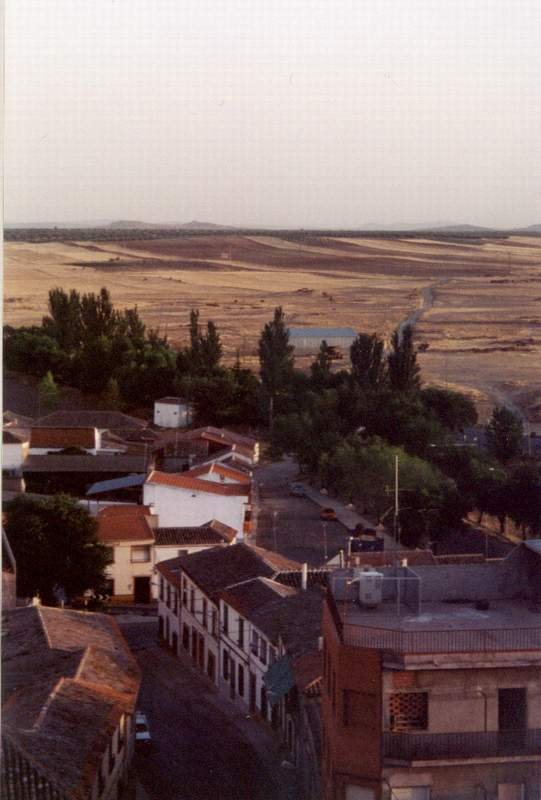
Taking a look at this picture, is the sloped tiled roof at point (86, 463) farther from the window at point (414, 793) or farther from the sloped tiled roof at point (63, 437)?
the window at point (414, 793)

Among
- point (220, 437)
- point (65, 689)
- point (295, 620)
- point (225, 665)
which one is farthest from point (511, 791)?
point (220, 437)

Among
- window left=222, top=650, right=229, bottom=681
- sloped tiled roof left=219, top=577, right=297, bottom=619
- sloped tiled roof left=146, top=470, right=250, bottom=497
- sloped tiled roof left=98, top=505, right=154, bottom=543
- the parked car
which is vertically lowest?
window left=222, top=650, right=229, bottom=681

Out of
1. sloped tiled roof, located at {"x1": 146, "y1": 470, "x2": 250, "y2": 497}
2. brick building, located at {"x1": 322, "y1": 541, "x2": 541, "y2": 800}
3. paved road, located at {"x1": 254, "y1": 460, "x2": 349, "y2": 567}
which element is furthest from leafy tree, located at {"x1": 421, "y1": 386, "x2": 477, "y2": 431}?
brick building, located at {"x1": 322, "y1": 541, "x2": 541, "y2": 800}

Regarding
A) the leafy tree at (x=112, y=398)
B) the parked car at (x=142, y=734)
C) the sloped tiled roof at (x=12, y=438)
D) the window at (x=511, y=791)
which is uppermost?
the window at (x=511, y=791)

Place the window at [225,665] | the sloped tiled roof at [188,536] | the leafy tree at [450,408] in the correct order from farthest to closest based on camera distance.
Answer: the leafy tree at [450,408]
the sloped tiled roof at [188,536]
the window at [225,665]

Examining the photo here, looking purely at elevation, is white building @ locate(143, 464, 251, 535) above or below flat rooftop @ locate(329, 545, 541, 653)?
below

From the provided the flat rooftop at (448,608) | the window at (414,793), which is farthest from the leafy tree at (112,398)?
the window at (414,793)

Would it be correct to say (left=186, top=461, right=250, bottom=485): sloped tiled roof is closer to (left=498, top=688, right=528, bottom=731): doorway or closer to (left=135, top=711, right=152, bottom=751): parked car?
(left=135, top=711, right=152, bottom=751): parked car

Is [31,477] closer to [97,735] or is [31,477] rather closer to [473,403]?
[473,403]
